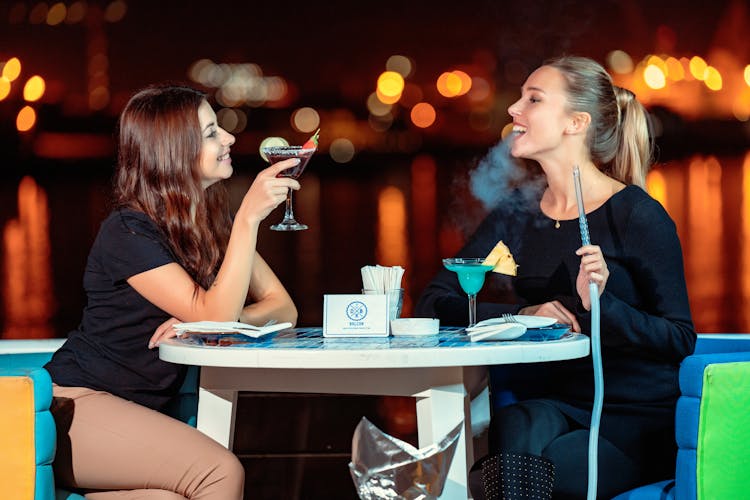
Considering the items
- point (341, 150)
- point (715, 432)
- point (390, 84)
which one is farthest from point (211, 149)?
point (341, 150)

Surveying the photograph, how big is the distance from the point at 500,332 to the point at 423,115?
20863 mm

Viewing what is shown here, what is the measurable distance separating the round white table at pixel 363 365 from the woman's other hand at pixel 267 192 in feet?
0.91

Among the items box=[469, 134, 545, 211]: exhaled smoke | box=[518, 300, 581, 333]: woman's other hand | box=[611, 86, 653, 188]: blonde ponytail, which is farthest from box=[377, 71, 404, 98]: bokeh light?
box=[518, 300, 581, 333]: woman's other hand

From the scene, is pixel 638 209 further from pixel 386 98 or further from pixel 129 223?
pixel 386 98

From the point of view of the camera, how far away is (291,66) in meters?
16.8

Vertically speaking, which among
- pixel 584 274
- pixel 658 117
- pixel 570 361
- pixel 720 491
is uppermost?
pixel 658 117

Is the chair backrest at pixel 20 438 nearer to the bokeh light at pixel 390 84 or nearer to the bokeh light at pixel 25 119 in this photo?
the bokeh light at pixel 25 119

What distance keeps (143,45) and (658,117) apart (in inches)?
349

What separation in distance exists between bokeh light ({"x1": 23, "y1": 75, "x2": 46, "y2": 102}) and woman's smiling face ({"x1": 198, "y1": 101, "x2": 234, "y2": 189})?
40.3 ft

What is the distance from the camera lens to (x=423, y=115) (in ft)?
74.4

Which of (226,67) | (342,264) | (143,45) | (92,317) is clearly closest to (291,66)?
(226,67)

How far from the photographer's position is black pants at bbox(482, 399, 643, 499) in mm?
2152

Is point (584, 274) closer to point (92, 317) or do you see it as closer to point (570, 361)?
point (570, 361)

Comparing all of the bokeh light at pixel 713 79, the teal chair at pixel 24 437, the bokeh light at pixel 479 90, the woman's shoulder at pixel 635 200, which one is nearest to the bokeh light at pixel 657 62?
the bokeh light at pixel 713 79
